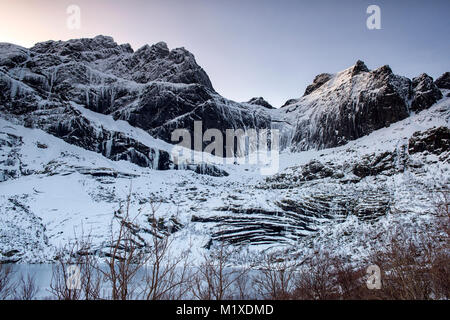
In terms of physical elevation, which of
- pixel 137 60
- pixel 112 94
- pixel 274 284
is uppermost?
pixel 137 60

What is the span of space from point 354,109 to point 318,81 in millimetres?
44067

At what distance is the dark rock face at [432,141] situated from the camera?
6569 centimetres

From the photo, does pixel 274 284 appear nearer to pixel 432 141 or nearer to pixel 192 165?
pixel 432 141

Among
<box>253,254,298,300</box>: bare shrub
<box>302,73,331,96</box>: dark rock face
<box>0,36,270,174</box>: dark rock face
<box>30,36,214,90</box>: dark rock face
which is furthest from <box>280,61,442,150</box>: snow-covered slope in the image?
<box>253,254,298,300</box>: bare shrub

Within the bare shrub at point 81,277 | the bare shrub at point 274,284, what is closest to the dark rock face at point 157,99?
the bare shrub at point 274,284

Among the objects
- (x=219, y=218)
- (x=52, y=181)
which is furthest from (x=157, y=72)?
(x=219, y=218)

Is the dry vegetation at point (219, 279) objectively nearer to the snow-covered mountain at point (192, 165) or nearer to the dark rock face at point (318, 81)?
the snow-covered mountain at point (192, 165)

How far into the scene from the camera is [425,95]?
90562 millimetres

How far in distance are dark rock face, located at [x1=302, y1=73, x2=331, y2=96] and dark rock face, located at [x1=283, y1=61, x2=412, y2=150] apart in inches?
753

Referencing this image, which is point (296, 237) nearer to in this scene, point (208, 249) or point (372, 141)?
point (208, 249)

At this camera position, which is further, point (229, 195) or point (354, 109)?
point (354, 109)

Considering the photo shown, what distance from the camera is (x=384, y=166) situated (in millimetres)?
70938

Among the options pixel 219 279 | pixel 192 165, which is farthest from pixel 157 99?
pixel 219 279
